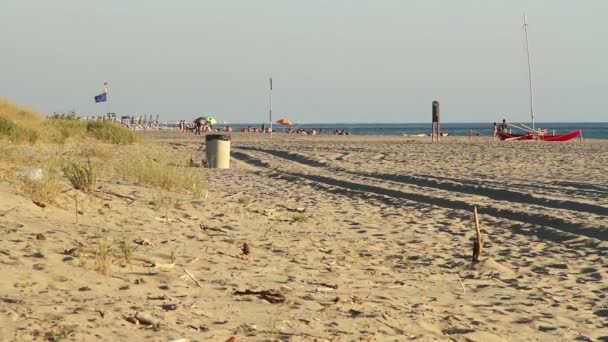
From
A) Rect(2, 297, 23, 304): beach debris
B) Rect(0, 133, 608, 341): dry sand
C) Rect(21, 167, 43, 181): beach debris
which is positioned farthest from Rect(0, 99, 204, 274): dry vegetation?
Rect(2, 297, 23, 304): beach debris

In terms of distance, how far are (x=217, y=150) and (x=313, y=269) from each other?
449 inches

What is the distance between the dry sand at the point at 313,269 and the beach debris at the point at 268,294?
1 cm

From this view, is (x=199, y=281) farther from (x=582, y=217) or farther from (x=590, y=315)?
(x=582, y=217)

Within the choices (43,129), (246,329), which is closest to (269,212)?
(246,329)

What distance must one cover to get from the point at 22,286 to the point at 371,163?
54.9 ft

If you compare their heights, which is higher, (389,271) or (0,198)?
(0,198)

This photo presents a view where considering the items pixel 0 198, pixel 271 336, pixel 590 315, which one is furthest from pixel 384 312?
pixel 0 198

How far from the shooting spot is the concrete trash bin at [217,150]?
1764 cm

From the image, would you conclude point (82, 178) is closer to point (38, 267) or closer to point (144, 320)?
point (38, 267)

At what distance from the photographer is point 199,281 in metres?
5.55

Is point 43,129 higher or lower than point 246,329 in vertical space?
higher

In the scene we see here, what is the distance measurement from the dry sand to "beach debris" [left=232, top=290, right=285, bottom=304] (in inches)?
0.5

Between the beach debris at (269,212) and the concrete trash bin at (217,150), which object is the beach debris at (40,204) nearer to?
the beach debris at (269,212)

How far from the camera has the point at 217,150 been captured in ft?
58.2
